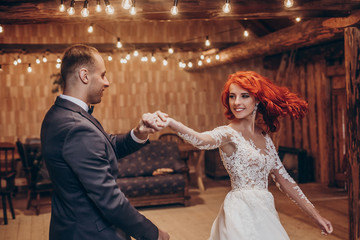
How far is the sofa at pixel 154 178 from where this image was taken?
21.9 ft

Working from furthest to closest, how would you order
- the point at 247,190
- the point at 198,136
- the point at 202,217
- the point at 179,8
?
1. the point at 202,217
2. the point at 179,8
3. the point at 247,190
4. the point at 198,136

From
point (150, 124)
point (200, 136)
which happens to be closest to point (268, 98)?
point (200, 136)

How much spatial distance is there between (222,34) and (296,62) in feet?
6.59

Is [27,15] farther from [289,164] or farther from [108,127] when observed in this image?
[289,164]

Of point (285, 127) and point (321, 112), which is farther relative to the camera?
point (285, 127)

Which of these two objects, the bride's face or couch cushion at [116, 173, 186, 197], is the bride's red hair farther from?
couch cushion at [116, 173, 186, 197]

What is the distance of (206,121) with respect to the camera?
9.91m

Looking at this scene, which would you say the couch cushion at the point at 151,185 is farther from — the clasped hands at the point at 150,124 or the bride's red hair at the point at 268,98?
the clasped hands at the point at 150,124

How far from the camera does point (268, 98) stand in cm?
274

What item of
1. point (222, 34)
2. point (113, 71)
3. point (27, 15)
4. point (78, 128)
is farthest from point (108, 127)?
point (78, 128)

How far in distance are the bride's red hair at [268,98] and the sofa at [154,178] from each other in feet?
13.2

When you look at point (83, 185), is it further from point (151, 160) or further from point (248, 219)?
point (151, 160)

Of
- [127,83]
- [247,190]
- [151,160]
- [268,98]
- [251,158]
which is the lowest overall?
[151,160]

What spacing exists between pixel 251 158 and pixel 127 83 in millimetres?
7066
